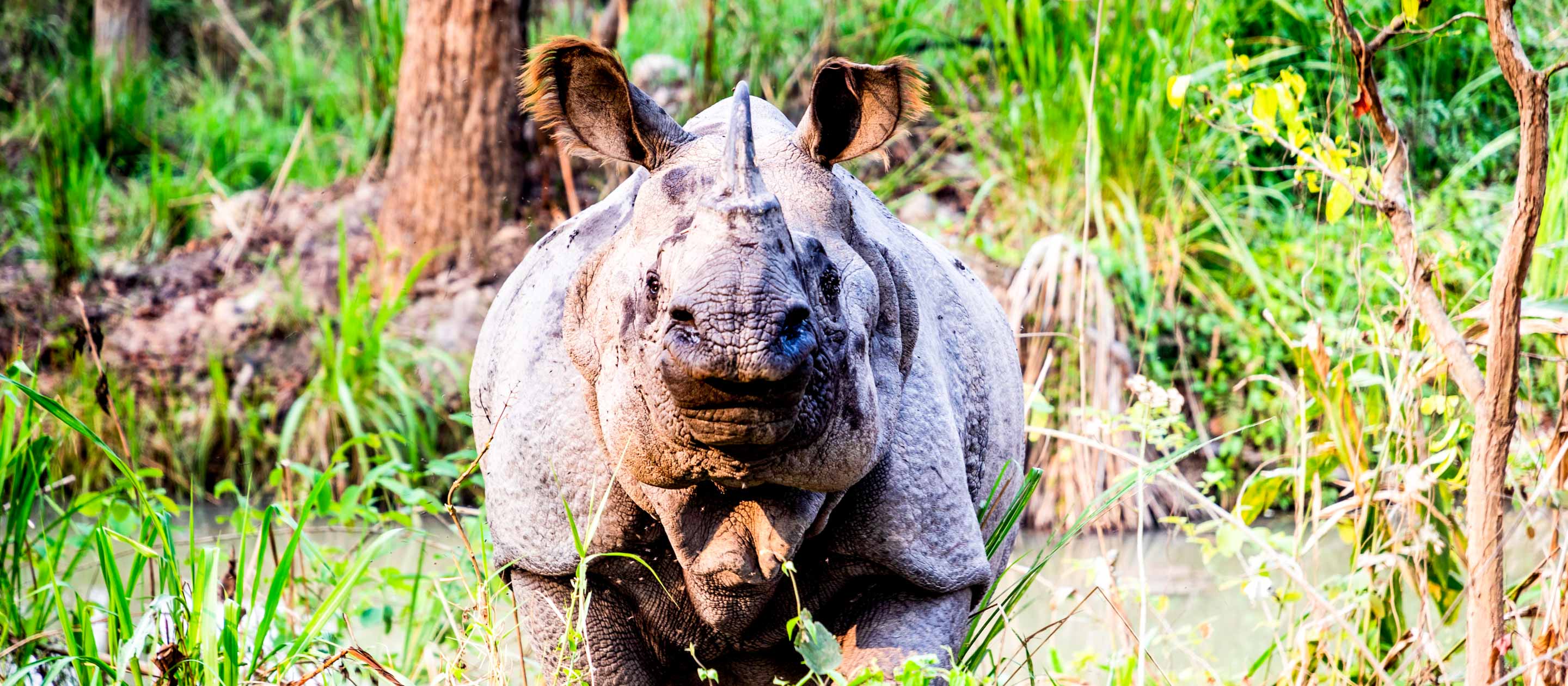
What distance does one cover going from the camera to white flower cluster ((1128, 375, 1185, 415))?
123 inches

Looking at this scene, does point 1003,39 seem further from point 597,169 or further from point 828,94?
point 828,94

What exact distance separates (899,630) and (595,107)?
1.07m

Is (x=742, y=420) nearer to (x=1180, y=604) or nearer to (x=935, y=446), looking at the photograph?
(x=935, y=446)

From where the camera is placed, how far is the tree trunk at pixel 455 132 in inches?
277

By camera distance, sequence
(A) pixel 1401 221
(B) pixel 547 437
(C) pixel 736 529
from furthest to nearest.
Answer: (A) pixel 1401 221 → (B) pixel 547 437 → (C) pixel 736 529

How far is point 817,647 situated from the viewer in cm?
231

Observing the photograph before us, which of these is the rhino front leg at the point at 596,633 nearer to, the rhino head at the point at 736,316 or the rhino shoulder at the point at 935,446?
the rhino head at the point at 736,316

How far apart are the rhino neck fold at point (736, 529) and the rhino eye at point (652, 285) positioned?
15.9 inches

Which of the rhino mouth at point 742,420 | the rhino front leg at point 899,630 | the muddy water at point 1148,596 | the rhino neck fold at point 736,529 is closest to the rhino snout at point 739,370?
the rhino mouth at point 742,420

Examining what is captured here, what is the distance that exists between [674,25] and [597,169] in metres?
1.88

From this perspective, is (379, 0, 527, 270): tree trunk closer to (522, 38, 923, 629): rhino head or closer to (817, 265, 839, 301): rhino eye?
(522, 38, 923, 629): rhino head

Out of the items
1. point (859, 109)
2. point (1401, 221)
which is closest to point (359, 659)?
point (859, 109)

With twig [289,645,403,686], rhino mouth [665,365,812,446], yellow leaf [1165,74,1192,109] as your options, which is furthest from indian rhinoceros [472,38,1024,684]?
yellow leaf [1165,74,1192,109]

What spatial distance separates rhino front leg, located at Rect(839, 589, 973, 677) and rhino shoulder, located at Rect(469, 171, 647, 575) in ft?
1.53
